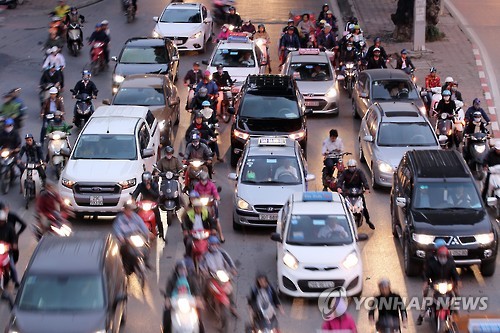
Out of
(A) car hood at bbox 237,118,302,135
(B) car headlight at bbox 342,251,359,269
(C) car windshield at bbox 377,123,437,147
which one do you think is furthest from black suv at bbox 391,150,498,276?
(A) car hood at bbox 237,118,302,135

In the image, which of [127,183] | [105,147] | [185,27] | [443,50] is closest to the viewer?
[127,183]

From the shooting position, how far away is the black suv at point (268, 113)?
85.2ft

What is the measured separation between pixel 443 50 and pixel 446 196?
2044cm

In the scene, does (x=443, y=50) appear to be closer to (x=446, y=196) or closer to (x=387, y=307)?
(x=446, y=196)

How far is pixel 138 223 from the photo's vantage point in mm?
18891

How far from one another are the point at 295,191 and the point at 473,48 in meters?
20.2

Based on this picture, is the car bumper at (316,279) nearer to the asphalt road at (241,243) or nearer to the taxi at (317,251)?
the taxi at (317,251)

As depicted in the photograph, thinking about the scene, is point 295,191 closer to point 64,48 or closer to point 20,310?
point 20,310

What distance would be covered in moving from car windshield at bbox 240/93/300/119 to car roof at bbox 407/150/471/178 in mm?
5774

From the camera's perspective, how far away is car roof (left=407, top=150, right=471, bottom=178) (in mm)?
20109

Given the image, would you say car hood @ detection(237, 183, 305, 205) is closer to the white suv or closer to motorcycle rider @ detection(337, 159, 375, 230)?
motorcycle rider @ detection(337, 159, 375, 230)

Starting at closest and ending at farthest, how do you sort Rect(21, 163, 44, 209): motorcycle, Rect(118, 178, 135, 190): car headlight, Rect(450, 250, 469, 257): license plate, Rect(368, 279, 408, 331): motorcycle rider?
Rect(368, 279, 408, 331): motorcycle rider, Rect(450, 250, 469, 257): license plate, Rect(118, 178, 135, 190): car headlight, Rect(21, 163, 44, 209): motorcycle

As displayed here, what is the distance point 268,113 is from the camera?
87.4 feet

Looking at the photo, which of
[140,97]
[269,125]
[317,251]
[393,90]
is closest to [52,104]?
[140,97]
